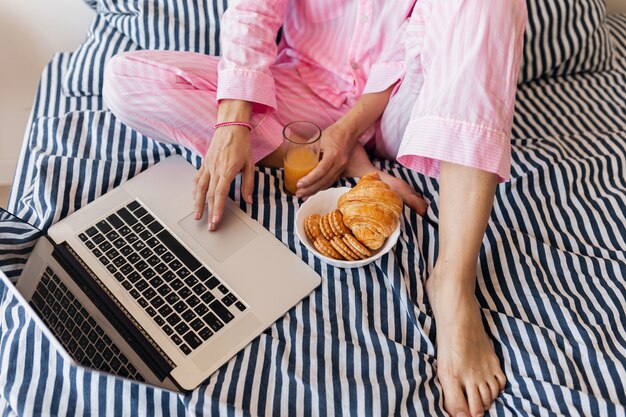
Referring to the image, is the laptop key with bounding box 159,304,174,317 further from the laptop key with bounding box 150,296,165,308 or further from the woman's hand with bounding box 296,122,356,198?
the woman's hand with bounding box 296,122,356,198

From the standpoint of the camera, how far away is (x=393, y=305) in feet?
3.27

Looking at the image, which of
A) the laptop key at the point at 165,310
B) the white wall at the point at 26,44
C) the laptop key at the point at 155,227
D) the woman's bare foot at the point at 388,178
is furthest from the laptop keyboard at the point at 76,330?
the white wall at the point at 26,44

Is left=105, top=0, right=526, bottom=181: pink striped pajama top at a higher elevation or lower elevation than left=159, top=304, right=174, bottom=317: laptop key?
higher

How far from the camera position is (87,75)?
1.36 m

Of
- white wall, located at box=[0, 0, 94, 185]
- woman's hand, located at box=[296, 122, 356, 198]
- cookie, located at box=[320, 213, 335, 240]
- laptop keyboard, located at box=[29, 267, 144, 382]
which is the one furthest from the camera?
white wall, located at box=[0, 0, 94, 185]

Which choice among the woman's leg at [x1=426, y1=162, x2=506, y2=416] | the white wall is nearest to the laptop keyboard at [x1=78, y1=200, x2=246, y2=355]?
the woman's leg at [x1=426, y1=162, x2=506, y2=416]

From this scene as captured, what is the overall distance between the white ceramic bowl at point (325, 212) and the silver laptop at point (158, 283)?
0.04m

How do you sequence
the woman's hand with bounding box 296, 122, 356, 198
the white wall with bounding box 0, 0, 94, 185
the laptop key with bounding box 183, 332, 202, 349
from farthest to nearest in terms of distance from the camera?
the white wall with bounding box 0, 0, 94, 185
the woman's hand with bounding box 296, 122, 356, 198
the laptop key with bounding box 183, 332, 202, 349

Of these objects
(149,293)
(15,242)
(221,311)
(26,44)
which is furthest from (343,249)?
(26,44)

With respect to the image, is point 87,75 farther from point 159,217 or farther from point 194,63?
point 159,217

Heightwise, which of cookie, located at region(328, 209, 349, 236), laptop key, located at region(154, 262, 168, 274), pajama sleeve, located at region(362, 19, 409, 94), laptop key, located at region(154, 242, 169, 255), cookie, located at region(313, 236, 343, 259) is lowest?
laptop key, located at region(154, 262, 168, 274)

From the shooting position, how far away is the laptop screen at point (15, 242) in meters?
0.88

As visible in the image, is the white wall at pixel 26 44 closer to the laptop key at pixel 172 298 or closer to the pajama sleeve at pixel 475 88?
the laptop key at pixel 172 298

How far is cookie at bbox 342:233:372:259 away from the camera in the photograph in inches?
39.1
